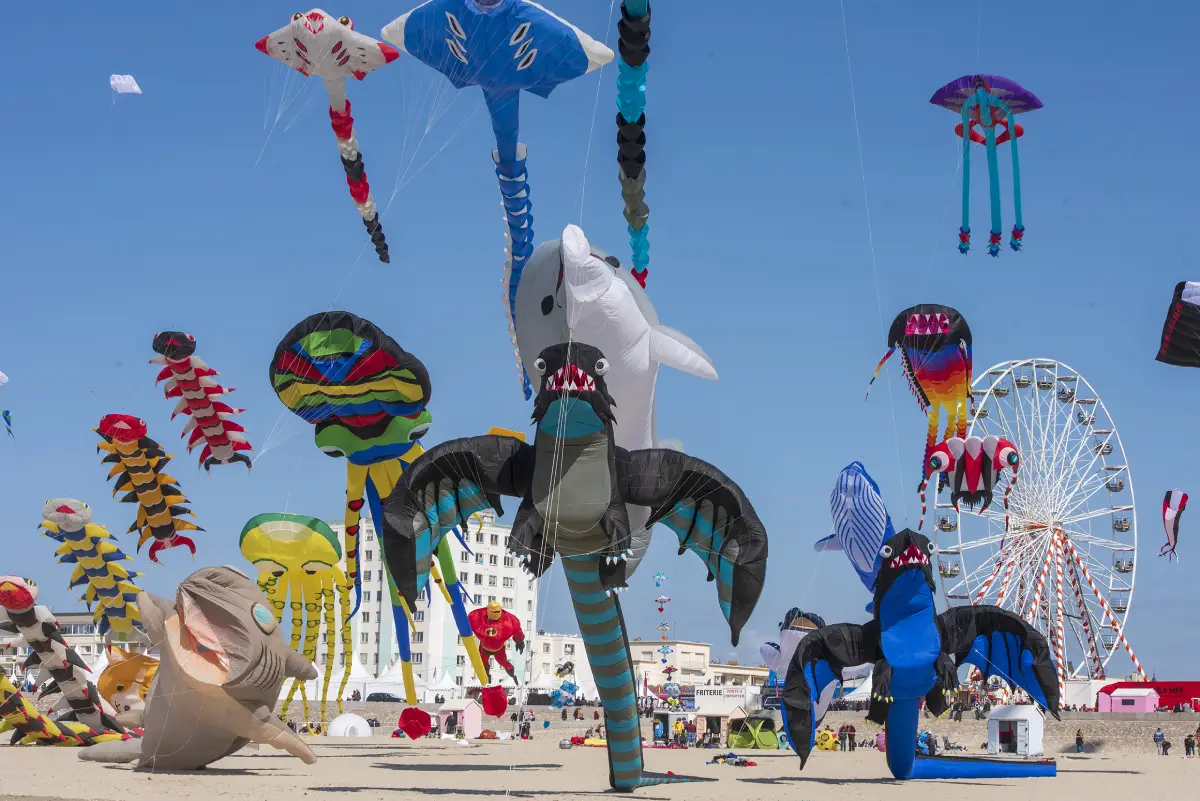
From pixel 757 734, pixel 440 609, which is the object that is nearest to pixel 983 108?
pixel 757 734

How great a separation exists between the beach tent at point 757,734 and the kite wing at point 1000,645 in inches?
570

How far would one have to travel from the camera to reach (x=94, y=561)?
22.2 m

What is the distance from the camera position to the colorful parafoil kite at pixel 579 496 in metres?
11.8

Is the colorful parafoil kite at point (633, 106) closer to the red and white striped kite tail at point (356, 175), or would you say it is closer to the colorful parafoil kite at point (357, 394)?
the red and white striped kite tail at point (356, 175)

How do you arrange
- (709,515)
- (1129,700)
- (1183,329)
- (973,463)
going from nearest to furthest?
1. (709,515)
2. (1183,329)
3. (973,463)
4. (1129,700)

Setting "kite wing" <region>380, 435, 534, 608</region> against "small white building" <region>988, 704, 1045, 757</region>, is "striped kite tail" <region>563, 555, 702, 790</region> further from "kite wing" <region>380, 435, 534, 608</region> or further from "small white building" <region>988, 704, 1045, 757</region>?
"small white building" <region>988, 704, 1045, 757</region>

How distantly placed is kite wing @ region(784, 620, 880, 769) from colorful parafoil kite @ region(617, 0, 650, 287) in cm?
645

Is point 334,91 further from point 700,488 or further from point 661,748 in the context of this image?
point 661,748

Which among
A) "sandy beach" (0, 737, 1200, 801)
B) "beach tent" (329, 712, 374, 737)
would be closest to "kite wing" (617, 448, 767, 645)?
"sandy beach" (0, 737, 1200, 801)

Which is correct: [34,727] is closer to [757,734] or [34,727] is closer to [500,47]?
[500,47]

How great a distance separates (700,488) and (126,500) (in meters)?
13.6

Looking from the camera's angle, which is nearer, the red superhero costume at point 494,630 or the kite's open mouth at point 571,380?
the kite's open mouth at point 571,380

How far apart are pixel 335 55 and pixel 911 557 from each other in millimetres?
10197

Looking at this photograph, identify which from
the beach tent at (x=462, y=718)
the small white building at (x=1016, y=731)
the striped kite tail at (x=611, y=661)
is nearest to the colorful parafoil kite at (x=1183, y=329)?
the small white building at (x=1016, y=731)
